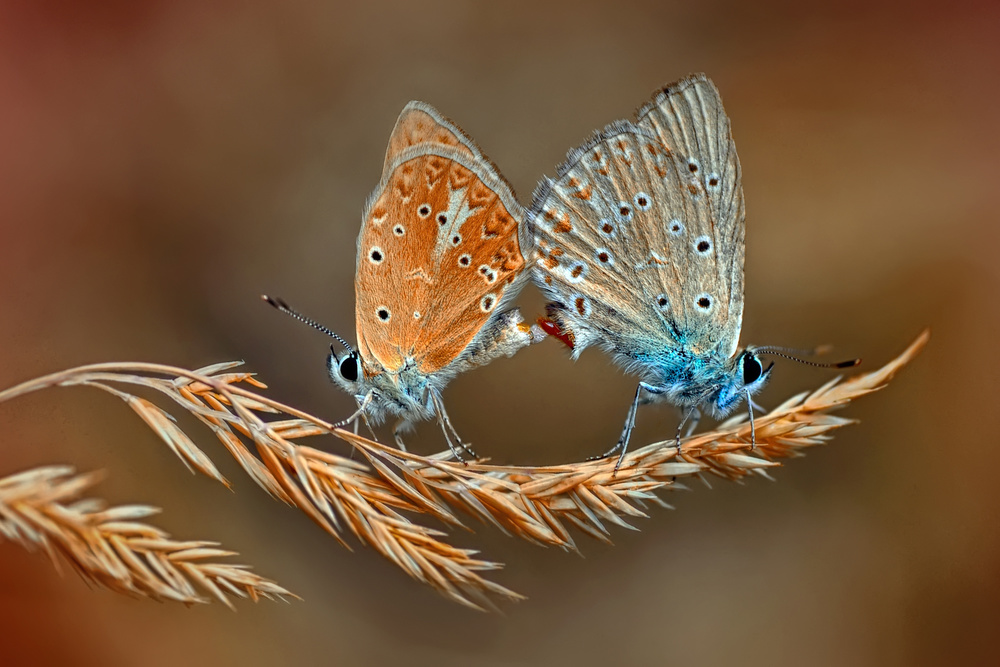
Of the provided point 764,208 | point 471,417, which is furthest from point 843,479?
point 471,417

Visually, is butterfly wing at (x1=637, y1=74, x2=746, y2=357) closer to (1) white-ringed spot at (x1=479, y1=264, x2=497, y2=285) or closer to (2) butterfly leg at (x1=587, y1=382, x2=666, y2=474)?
(2) butterfly leg at (x1=587, y1=382, x2=666, y2=474)

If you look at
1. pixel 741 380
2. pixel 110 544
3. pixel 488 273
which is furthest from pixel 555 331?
pixel 110 544

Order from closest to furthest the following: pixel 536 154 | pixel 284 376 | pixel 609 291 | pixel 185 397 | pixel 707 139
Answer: pixel 185 397 < pixel 707 139 < pixel 609 291 < pixel 284 376 < pixel 536 154

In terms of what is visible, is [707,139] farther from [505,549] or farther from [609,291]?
[505,549]

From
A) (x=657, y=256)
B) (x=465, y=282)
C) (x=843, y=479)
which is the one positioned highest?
(x=657, y=256)

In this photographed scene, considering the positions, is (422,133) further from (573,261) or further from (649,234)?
(649,234)

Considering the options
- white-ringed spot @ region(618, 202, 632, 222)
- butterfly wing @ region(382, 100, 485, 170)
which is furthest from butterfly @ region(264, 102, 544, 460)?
white-ringed spot @ region(618, 202, 632, 222)

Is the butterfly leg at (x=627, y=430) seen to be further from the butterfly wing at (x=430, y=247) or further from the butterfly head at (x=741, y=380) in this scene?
the butterfly wing at (x=430, y=247)
